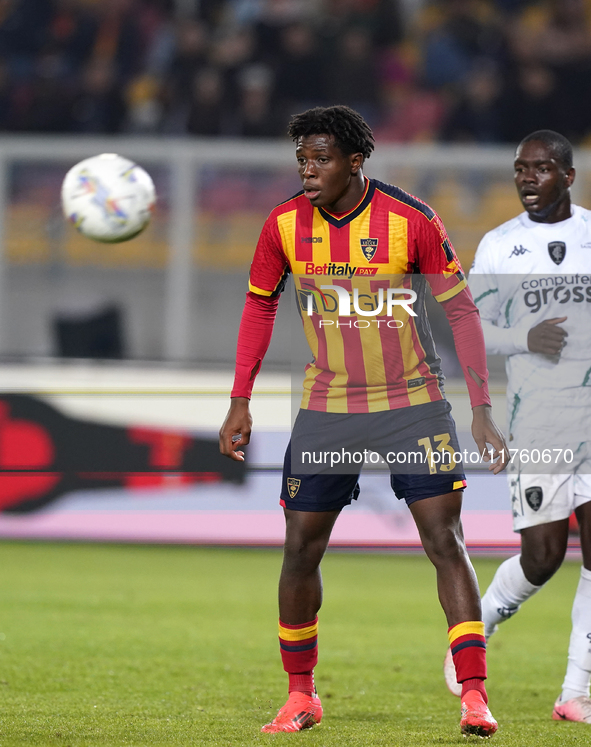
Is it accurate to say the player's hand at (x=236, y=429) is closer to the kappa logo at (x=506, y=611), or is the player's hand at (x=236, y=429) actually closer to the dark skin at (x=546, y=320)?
the dark skin at (x=546, y=320)

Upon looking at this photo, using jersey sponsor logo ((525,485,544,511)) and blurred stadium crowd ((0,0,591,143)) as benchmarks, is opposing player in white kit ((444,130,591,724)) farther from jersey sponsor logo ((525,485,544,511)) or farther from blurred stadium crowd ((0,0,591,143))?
blurred stadium crowd ((0,0,591,143))

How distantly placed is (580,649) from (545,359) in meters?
1.10

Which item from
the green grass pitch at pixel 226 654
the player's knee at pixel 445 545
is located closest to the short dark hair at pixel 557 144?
the player's knee at pixel 445 545

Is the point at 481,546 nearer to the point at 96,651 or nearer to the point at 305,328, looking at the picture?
the point at 96,651

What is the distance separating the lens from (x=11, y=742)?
11.3ft

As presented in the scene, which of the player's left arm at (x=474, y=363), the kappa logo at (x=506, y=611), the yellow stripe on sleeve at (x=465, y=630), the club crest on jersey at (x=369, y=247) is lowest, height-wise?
the kappa logo at (x=506, y=611)

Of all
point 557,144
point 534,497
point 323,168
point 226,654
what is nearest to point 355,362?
point 323,168

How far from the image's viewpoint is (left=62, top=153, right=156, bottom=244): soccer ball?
5512mm

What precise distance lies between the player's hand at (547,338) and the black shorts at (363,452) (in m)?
0.65

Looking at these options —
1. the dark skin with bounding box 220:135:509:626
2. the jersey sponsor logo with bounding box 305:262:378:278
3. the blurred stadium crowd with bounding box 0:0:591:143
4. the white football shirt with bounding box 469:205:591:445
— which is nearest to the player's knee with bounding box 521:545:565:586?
the white football shirt with bounding box 469:205:591:445

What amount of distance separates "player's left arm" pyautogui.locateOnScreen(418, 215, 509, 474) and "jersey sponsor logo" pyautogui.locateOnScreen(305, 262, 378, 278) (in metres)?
0.18

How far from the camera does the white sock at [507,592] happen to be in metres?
4.50

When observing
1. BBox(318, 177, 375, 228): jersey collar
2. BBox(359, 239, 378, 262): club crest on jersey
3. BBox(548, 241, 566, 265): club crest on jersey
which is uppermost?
BBox(318, 177, 375, 228): jersey collar

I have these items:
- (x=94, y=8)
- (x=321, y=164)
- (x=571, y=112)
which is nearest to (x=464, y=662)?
(x=321, y=164)
